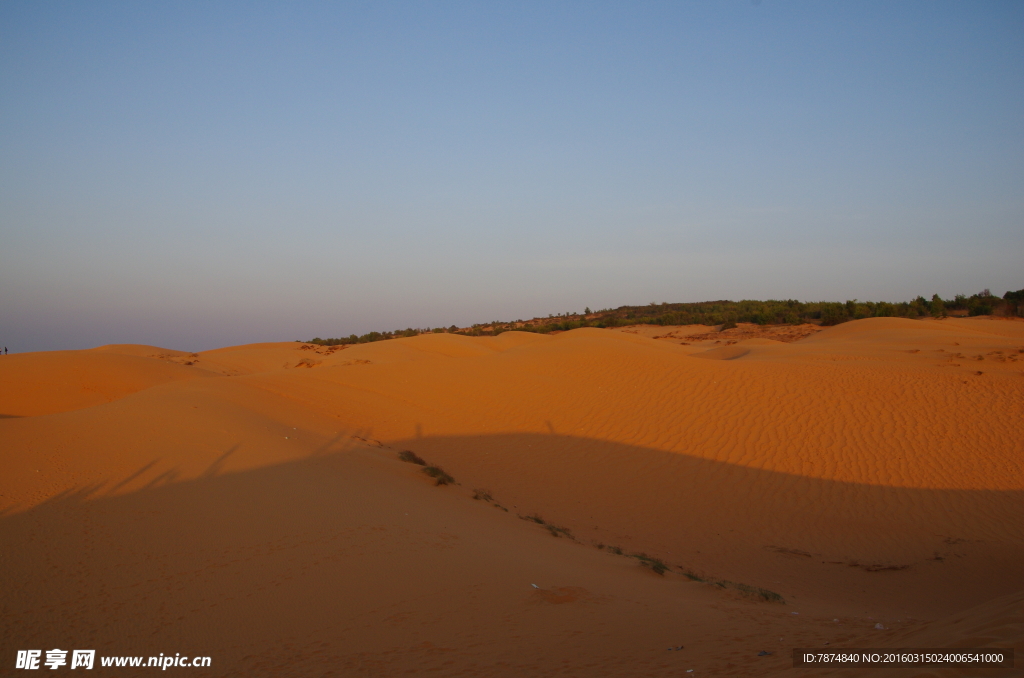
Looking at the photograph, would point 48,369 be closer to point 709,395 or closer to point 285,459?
point 285,459

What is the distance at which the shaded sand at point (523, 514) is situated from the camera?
4.32 m

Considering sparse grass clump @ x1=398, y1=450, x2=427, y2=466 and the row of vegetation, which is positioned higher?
the row of vegetation

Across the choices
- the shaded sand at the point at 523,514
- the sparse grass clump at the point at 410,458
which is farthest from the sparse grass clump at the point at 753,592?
the sparse grass clump at the point at 410,458

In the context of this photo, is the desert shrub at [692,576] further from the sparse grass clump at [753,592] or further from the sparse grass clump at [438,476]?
the sparse grass clump at [438,476]

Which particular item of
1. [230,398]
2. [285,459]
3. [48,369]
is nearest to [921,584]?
[285,459]

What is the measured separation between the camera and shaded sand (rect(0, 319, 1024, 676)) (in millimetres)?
4320

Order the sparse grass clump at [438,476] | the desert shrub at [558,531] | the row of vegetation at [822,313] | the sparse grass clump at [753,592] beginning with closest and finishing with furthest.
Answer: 1. the sparse grass clump at [753,592]
2. the desert shrub at [558,531]
3. the sparse grass clump at [438,476]
4. the row of vegetation at [822,313]

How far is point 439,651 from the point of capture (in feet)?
13.9

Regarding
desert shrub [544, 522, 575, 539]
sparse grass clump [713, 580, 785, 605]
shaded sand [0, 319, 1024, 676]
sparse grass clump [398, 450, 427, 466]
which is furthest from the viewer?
sparse grass clump [398, 450, 427, 466]

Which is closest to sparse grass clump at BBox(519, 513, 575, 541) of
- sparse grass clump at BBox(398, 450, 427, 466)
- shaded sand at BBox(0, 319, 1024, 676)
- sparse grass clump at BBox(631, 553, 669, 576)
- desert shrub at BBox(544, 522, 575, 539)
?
desert shrub at BBox(544, 522, 575, 539)

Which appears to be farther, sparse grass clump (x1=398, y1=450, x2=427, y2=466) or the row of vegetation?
the row of vegetation

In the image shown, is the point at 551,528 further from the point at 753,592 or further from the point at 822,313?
the point at 822,313

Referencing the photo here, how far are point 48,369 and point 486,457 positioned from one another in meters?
13.8

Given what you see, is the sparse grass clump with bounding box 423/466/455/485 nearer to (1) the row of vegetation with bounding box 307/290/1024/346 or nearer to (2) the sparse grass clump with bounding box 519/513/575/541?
(2) the sparse grass clump with bounding box 519/513/575/541
